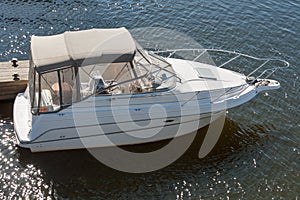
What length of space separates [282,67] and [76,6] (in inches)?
420

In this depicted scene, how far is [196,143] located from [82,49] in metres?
4.85

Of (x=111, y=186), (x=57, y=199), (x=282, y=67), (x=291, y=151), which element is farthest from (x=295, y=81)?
(x=57, y=199)

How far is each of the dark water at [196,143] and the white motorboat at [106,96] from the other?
87 cm

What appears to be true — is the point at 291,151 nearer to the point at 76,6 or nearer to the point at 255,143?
the point at 255,143

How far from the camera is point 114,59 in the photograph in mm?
13570

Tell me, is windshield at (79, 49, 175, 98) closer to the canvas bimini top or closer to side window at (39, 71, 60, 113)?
the canvas bimini top

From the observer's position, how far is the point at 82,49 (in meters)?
13.6

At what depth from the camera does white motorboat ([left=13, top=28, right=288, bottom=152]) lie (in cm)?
1351

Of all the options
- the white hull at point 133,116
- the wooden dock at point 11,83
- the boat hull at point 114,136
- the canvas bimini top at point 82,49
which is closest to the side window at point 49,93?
the white hull at point 133,116

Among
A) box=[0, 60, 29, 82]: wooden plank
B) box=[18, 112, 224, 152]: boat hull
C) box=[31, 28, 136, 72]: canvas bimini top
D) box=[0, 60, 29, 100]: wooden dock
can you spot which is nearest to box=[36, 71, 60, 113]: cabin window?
box=[31, 28, 136, 72]: canvas bimini top

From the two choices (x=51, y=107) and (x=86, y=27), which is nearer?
(x=51, y=107)

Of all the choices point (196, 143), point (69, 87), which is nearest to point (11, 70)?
point (69, 87)

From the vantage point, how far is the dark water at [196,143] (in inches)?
523

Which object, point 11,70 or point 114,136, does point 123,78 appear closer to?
point 114,136
